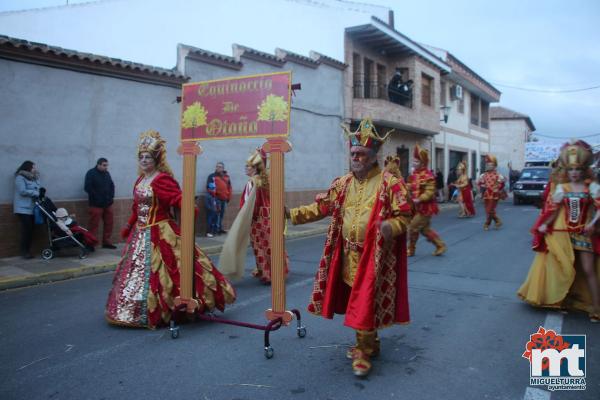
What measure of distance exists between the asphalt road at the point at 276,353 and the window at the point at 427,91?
60.7 feet

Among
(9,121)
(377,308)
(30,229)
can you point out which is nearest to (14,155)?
(9,121)

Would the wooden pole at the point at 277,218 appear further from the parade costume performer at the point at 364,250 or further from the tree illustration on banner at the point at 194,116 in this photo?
the tree illustration on banner at the point at 194,116

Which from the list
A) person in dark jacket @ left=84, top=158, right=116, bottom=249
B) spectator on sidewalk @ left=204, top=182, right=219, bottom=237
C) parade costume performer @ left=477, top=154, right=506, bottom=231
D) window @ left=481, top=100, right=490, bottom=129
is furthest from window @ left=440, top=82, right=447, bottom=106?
person in dark jacket @ left=84, top=158, right=116, bottom=249

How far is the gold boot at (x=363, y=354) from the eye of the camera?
12.1ft

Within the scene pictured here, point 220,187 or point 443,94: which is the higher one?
point 443,94

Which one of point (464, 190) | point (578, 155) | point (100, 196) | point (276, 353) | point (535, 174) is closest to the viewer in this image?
point (276, 353)

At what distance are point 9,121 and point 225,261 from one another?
5694mm

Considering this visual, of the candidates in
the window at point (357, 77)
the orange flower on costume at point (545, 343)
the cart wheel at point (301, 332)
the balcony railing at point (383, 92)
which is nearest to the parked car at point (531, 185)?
the balcony railing at point (383, 92)

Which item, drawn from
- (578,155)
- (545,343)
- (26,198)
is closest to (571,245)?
(578,155)

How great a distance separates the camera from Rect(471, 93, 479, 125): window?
109ft

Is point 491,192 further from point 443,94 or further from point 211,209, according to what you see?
point 443,94

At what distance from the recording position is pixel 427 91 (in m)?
24.1

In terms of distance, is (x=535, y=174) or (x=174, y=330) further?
(x=535, y=174)

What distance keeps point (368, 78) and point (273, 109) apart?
17299 mm
